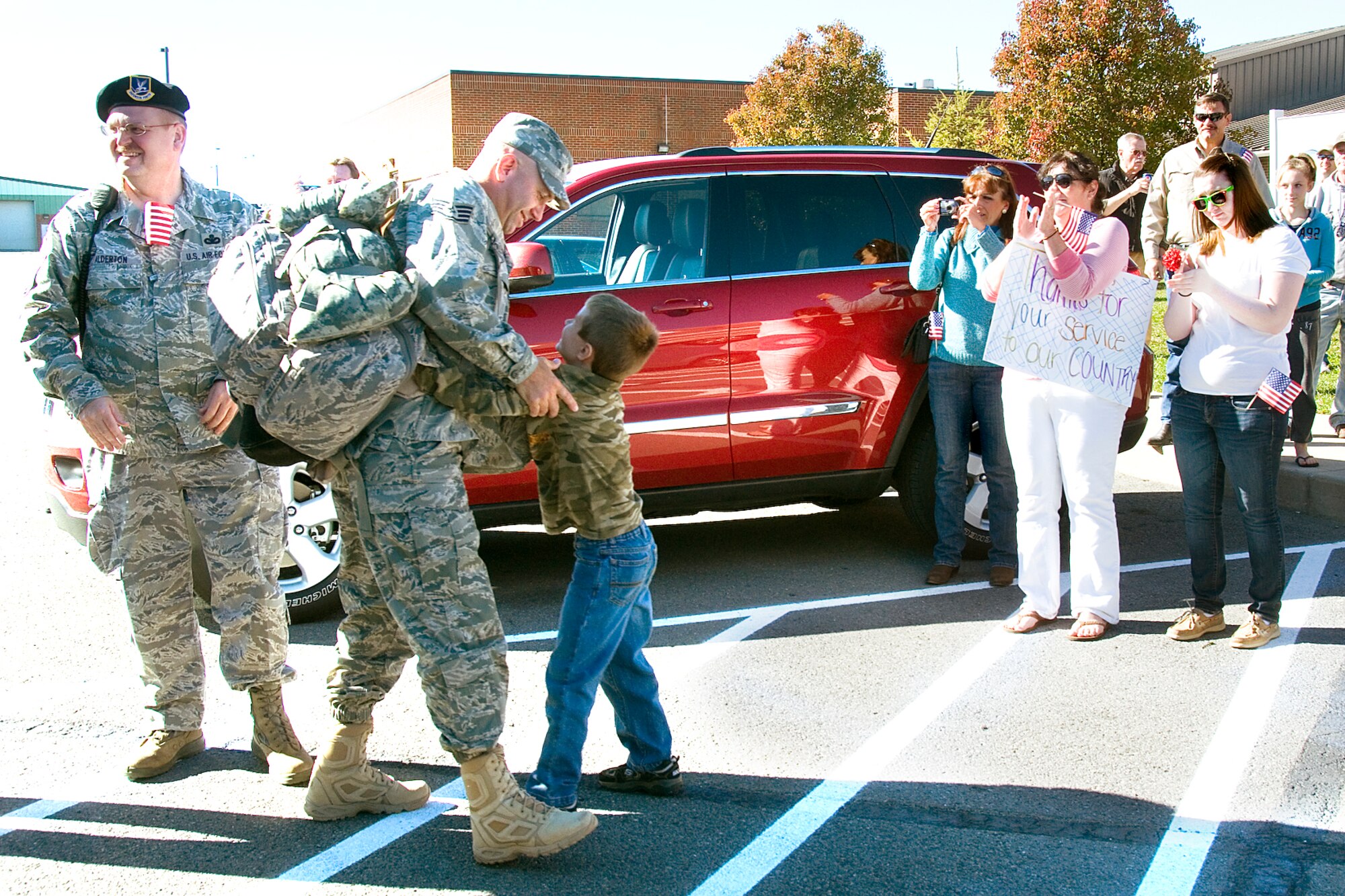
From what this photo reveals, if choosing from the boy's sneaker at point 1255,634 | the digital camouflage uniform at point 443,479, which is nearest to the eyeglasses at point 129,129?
the digital camouflage uniform at point 443,479

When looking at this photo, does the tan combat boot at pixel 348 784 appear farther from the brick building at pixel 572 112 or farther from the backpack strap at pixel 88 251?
the brick building at pixel 572 112

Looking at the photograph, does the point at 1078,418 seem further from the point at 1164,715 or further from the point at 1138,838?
the point at 1138,838

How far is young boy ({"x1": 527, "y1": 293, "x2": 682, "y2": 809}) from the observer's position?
10.5 feet

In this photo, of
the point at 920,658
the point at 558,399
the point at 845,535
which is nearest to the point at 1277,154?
the point at 845,535

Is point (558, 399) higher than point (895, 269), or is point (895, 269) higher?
point (895, 269)

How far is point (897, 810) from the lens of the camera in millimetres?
3496

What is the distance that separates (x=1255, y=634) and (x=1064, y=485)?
3.04 ft

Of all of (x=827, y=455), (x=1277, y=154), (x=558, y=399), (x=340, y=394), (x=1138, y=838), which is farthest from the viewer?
(x=1277, y=154)

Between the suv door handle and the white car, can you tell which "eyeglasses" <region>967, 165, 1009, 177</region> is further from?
the white car

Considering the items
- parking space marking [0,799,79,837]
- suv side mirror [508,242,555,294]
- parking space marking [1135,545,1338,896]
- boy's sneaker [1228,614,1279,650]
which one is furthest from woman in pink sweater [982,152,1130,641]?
parking space marking [0,799,79,837]

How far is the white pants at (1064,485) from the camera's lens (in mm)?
4965

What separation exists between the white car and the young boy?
2.25 meters

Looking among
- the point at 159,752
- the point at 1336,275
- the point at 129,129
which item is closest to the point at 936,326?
the point at 129,129

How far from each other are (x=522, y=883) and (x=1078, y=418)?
118 inches
